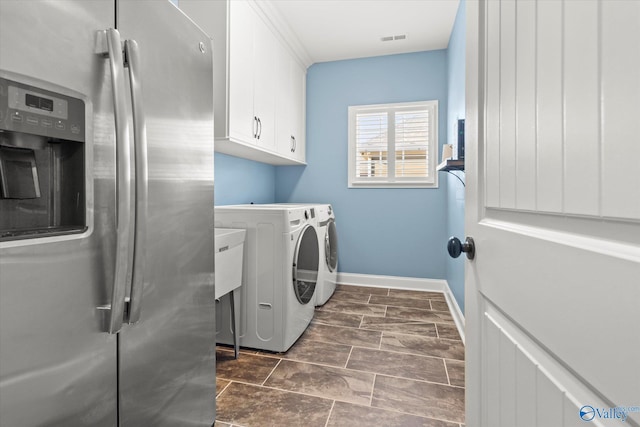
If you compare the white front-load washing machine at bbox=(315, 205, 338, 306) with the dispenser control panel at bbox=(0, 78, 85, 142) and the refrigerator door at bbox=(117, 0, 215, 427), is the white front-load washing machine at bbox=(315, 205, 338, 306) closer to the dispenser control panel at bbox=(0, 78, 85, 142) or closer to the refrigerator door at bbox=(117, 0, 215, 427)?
the refrigerator door at bbox=(117, 0, 215, 427)

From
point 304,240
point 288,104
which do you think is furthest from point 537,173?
point 288,104

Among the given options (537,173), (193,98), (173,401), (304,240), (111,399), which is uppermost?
(193,98)

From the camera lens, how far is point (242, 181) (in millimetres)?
2906

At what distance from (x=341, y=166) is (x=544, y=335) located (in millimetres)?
3127

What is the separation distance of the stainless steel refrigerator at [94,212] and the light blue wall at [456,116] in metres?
2.02

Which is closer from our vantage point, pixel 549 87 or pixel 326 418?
pixel 549 87

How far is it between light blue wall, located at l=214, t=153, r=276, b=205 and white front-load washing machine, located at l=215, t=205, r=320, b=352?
50 centimetres

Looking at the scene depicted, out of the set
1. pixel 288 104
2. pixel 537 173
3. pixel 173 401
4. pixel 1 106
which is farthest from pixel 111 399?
pixel 288 104

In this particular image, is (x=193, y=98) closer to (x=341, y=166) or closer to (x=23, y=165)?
(x=23, y=165)

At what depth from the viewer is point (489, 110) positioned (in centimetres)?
74

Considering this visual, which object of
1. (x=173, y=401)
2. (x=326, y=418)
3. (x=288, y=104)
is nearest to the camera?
(x=173, y=401)

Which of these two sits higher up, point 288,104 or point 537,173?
point 288,104

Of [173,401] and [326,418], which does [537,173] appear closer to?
[173,401]

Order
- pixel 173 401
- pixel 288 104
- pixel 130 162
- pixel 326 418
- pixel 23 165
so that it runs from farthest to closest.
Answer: pixel 288 104, pixel 326 418, pixel 173 401, pixel 130 162, pixel 23 165
